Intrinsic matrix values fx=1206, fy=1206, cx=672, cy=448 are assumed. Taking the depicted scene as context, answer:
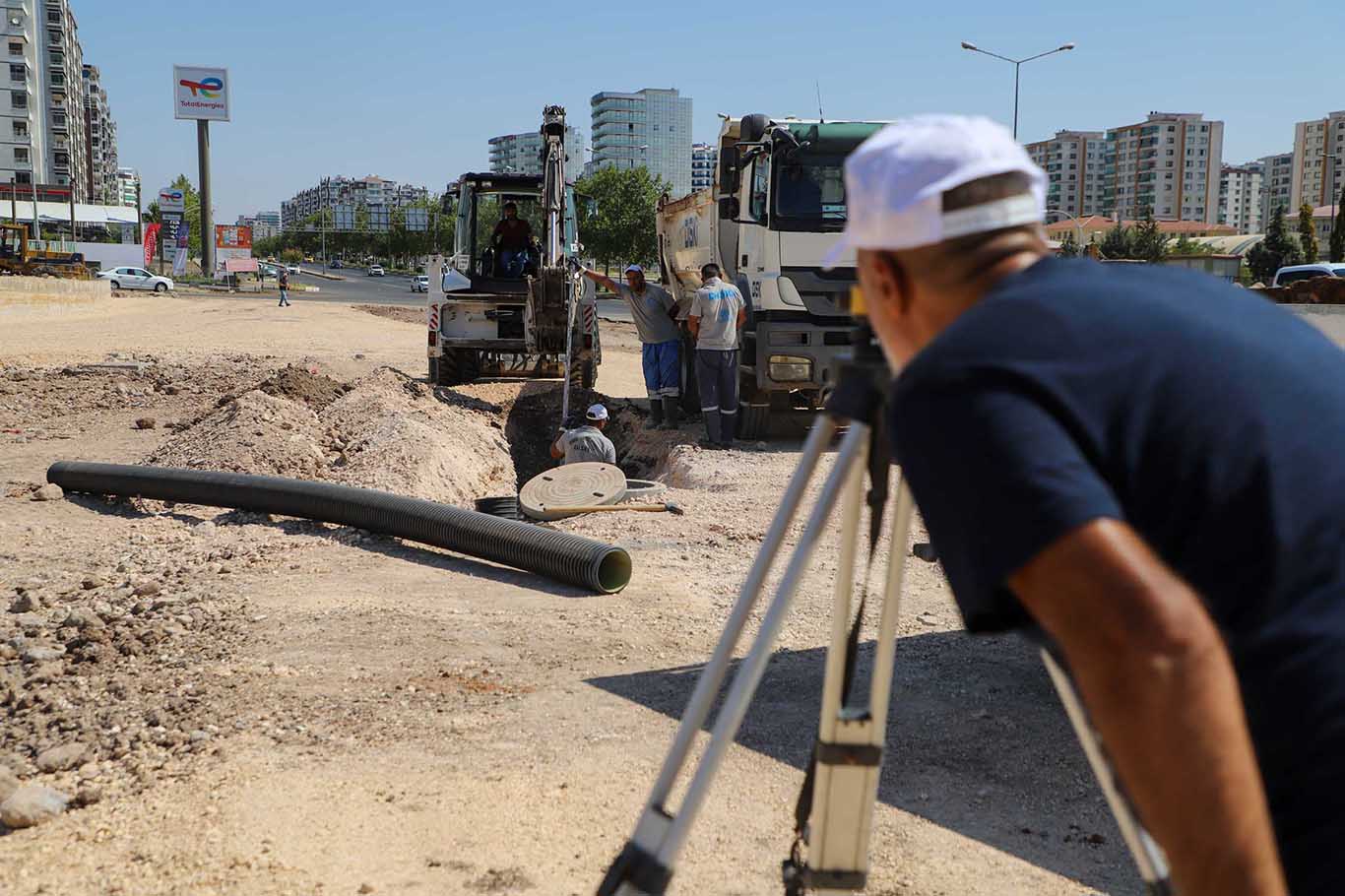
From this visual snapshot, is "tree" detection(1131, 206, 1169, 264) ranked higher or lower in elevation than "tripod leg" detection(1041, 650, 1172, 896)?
higher

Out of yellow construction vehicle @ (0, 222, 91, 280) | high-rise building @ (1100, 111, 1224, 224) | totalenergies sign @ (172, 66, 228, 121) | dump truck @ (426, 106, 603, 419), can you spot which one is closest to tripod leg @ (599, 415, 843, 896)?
dump truck @ (426, 106, 603, 419)

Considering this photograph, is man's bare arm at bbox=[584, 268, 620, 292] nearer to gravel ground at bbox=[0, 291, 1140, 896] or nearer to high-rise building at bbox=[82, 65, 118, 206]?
gravel ground at bbox=[0, 291, 1140, 896]

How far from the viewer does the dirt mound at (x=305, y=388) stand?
15312 millimetres

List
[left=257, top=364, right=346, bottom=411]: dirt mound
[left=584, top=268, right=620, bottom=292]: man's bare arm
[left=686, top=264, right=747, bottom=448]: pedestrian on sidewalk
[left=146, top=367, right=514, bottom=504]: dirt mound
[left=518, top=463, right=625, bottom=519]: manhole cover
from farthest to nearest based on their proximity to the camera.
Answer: [left=257, top=364, right=346, bottom=411]: dirt mound
[left=584, top=268, right=620, bottom=292]: man's bare arm
[left=686, top=264, right=747, bottom=448]: pedestrian on sidewalk
[left=146, top=367, right=514, bottom=504]: dirt mound
[left=518, top=463, right=625, bottom=519]: manhole cover

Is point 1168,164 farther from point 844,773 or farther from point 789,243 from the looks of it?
point 844,773

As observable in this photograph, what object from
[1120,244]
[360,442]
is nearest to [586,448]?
[360,442]

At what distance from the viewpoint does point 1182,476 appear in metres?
1.32

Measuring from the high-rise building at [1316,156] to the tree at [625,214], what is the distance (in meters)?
86.8

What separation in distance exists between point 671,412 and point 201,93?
101545 millimetres

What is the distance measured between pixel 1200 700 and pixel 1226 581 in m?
0.16

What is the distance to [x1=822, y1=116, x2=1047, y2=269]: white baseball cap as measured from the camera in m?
1.50

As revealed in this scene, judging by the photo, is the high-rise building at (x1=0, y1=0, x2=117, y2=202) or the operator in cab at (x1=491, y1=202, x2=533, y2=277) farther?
the high-rise building at (x1=0, y1=0, x2=117, y2=202)

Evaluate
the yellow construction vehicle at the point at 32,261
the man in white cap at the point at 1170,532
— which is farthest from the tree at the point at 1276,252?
the man in white cap at the point at 1170,532

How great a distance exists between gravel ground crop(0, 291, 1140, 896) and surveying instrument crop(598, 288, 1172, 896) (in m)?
0.23
